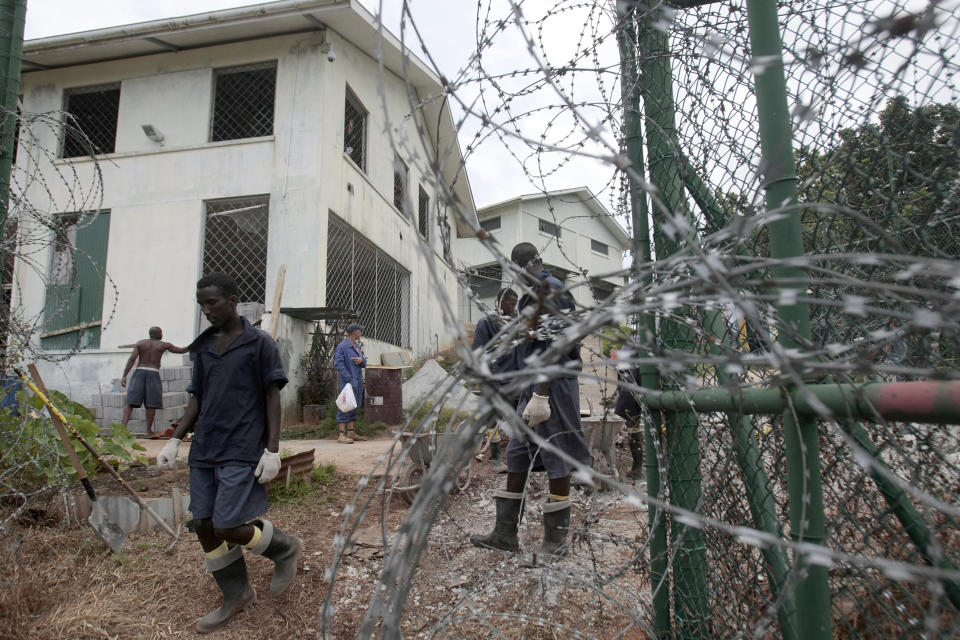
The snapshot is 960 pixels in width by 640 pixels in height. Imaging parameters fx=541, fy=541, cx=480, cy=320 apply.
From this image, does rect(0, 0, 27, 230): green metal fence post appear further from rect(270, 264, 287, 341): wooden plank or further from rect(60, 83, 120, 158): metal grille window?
rect(60, 83, 120, 158): metal grille window

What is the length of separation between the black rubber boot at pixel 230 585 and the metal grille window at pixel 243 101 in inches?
363

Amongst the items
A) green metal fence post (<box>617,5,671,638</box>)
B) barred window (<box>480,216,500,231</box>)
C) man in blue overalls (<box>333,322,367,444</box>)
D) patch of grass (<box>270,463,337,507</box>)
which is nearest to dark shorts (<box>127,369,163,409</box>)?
man in blue overalls (<box>333,322,367,444</box>)

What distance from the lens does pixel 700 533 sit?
6.27 feet

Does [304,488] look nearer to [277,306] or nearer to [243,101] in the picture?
[277,306]

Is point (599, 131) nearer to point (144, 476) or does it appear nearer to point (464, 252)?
point (144, 476)

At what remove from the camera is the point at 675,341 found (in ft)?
6.70

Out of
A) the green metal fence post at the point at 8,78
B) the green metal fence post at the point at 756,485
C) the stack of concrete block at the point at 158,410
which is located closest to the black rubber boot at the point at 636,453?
the green metal fence post at the point at 756,485

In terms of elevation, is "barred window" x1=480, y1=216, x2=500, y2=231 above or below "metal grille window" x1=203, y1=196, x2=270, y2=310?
above

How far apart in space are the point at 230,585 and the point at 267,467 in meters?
0.60

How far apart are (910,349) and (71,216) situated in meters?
12.9

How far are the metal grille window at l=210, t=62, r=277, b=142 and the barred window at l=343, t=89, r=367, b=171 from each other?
1.48 metres

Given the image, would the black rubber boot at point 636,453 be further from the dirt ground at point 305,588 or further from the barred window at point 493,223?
the barred window at point 493,223

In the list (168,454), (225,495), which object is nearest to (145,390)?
(168,454)

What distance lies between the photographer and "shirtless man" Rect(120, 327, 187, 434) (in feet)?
25.6
